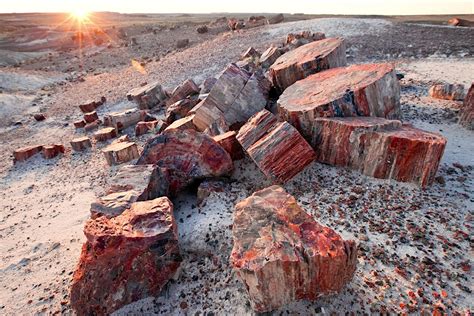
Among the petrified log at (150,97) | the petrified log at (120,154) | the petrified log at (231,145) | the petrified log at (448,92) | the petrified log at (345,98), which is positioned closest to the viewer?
the petrified log at (345,98)

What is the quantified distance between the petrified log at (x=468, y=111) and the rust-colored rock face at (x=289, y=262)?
3586 millimetres

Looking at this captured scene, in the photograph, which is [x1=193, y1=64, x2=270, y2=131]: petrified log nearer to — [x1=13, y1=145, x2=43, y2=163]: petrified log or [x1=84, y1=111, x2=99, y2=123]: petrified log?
[x1=13, y1=145, x2=43, y2=163]: petrified log

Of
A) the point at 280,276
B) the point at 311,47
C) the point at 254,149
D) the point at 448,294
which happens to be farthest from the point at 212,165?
the point at 311,47

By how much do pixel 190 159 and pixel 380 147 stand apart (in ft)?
7.30

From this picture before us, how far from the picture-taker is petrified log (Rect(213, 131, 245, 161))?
14.0 feet

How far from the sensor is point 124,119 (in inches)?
291

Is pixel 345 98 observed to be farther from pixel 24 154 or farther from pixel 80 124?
pixel 80 124

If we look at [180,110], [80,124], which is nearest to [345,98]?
[180,110]

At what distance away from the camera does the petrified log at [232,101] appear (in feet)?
16.8

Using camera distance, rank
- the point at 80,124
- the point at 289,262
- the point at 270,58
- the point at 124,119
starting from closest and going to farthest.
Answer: the point at 289,262 < the point at 124,119 < the point at 270,58 < the point at 80,124

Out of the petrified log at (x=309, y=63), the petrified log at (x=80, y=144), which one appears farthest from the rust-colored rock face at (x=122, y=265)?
the petrified log at (x=80, y=144)

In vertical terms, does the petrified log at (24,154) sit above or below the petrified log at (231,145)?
below

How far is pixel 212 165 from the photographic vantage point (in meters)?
4.00

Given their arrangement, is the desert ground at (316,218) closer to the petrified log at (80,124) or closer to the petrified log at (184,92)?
the petrified log at (80,124)
